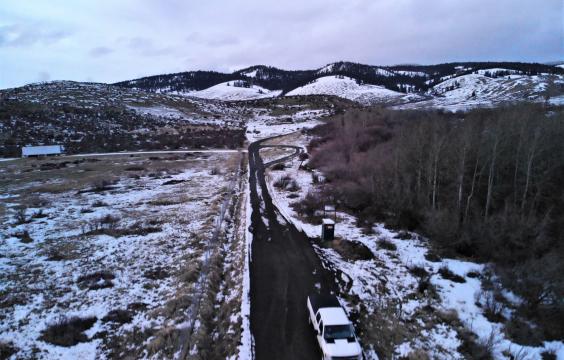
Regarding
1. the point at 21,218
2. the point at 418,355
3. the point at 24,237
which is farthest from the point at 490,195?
the point at 21,218

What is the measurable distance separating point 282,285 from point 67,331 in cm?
1103

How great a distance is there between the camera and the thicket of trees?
19016 millimetres

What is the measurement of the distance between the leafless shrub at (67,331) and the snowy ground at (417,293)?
43.0 ft

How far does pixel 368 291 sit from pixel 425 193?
17.4m

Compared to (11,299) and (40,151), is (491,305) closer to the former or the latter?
A: (11,299)

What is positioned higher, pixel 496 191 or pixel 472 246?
pixel 496 191

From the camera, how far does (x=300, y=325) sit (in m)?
15.8

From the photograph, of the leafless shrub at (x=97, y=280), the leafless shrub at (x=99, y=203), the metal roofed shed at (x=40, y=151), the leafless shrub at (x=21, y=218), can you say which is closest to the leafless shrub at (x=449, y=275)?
the leafless shrub at (x=97, y=280)

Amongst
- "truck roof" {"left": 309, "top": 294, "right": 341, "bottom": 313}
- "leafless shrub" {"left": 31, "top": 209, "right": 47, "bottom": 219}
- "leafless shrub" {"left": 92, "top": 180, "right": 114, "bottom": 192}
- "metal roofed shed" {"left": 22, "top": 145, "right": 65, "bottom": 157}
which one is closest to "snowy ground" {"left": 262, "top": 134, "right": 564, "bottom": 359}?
"truck roof" {"left": 309, "top": 294, "right": 341, "bottom": 313}

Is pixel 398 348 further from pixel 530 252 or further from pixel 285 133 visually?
pixel 285 133

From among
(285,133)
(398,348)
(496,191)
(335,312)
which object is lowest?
(398,348)

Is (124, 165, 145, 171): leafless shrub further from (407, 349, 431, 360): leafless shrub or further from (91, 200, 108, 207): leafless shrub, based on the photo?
(407, 349, 431, 360): leafless shrub

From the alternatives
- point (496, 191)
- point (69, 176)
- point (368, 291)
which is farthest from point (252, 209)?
point (69, 176)

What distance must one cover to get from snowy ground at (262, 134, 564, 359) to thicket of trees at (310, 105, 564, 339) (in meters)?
1.67
